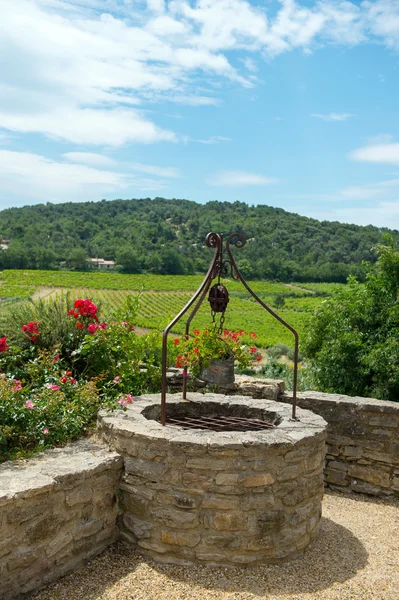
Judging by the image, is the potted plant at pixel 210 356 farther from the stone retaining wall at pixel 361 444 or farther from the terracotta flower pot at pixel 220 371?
the stone retaining wall at pixel 361 444

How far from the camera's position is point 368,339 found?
25.3 ft

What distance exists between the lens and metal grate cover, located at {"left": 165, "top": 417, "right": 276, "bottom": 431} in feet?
14.5

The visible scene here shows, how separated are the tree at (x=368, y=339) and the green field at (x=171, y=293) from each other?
20.0 meters

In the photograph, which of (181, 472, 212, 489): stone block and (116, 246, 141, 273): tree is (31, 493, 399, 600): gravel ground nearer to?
(181, 472, 212, 489): stone block

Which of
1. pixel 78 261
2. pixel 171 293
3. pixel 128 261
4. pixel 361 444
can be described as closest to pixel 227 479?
pixel 361 444

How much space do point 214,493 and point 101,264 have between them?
48069 mm

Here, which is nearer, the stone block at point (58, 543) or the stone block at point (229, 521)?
the stone block at point (58, 543)

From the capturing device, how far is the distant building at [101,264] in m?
49.5

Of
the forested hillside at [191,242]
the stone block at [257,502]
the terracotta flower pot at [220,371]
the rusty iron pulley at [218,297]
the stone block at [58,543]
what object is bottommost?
the stone block at [58,543]

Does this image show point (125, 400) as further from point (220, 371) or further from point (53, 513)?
point (53, 513)

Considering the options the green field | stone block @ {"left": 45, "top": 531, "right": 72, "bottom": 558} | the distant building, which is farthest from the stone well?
the distant building

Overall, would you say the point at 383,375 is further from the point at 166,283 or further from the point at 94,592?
the point at 166,283

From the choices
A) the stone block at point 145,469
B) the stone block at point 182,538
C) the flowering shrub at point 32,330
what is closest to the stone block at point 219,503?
the stone block at point 182,538

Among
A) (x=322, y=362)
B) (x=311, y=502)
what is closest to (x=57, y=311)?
(x=311, y=502)
